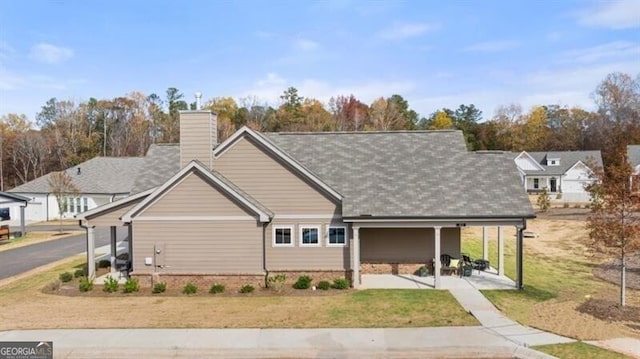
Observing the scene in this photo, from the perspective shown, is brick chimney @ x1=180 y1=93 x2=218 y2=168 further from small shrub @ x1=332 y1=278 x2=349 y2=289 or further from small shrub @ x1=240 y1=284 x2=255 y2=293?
small shrub @ x1=332 y1=278 x2=349 y2=289

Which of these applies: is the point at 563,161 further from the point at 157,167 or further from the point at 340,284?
the point at 157,167

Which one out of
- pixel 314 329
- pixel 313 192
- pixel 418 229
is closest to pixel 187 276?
pixel 313 192

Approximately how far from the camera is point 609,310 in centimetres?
1616

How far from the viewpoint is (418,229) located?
22109 mm

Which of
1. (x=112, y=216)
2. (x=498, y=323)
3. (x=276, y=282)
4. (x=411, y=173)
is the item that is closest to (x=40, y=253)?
(x=112, y=216)

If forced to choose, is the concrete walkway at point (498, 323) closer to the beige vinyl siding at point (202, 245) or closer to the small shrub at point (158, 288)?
the beige vinyl siding at point (202, 245)

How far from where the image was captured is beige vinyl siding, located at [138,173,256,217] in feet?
65.2

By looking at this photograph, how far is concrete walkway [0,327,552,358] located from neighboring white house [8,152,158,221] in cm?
3571

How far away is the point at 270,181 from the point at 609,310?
13.1 m

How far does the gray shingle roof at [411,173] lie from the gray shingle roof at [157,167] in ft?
17.2

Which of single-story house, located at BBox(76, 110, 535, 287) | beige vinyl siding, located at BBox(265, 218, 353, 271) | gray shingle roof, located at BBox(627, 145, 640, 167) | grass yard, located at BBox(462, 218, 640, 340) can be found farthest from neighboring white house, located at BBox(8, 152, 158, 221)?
gray shingle roof, located at BBox(627, 145, 640, 167)

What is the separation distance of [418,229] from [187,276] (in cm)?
989

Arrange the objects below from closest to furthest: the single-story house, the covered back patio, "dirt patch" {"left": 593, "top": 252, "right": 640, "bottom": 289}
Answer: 1. the single-story house
2. the covered back patio
3. "dirt patch" {"left": 593, "top": 252, "right": 640, "bottom": 289}

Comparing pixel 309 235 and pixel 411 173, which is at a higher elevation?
pixel 411 173
